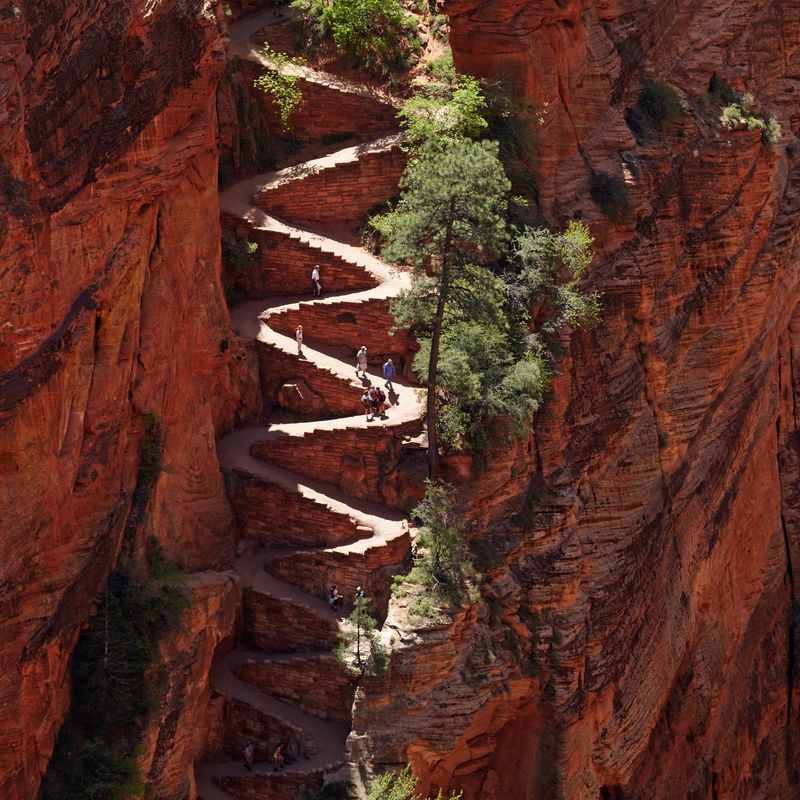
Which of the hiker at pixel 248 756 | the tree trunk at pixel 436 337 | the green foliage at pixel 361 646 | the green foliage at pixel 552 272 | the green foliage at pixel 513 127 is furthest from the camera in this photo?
the green foliage at pixel 513 127

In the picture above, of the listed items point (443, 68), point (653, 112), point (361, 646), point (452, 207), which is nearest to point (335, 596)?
point (361, 646)

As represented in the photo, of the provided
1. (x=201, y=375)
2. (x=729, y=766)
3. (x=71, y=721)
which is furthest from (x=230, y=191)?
(x=729, y=766)

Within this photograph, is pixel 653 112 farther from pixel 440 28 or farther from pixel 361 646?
pixel 361 646

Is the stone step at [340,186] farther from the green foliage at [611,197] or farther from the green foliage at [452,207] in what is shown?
the green foliage at [611,197]

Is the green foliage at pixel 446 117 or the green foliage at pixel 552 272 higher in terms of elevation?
the green foliage at pixel 446 117

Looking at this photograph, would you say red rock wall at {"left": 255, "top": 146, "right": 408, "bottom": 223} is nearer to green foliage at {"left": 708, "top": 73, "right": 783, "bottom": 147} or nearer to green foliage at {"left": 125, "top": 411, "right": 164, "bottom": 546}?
green foliage at {"left": 125, "top": 411, "right": 164, "bottom": 546}

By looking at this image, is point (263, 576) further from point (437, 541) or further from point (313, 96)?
point (313, 96)

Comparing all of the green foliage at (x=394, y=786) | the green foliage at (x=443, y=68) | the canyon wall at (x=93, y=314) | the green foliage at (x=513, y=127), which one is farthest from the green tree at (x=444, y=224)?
the green foliage at (x=394, y=786)
